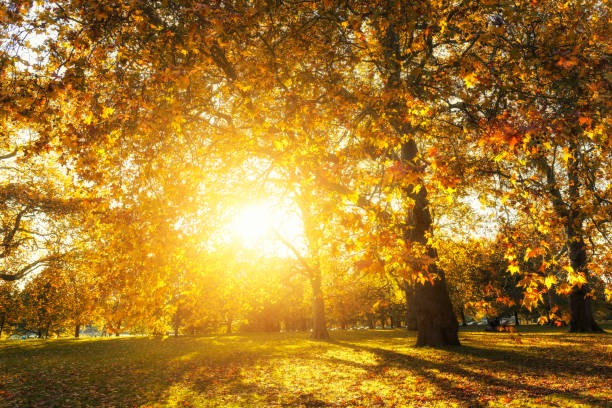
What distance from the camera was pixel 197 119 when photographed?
10.5 metres

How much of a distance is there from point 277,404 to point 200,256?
4.44 metres

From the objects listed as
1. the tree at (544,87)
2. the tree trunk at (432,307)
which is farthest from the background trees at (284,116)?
the tree trunk at (432,307)

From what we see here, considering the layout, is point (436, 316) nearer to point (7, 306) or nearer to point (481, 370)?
point (481, 370)

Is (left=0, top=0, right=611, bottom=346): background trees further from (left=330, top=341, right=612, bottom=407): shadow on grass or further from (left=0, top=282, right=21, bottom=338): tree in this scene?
(left=0, top=282, right=21, bottom=338): tree

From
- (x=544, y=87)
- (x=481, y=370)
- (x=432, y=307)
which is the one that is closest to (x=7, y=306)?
(x=432, y=307)

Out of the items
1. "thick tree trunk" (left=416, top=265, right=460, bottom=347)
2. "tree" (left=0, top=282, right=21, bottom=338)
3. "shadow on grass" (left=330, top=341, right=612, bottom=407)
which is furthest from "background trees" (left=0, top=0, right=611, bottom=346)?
"tree" (left=0, top=282, right=21, bottom=338)

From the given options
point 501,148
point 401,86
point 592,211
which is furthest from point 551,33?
point 592,211

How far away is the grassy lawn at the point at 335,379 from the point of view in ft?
28.6

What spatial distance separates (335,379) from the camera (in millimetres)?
11758

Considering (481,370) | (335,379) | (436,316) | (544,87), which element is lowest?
(335,379)

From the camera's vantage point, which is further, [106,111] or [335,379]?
[335,379]

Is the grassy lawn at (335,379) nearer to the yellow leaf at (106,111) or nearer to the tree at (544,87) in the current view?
the tree at (544,87)

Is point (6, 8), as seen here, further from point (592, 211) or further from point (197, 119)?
point (592, 211)

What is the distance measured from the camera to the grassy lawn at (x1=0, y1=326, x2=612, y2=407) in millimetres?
8703
